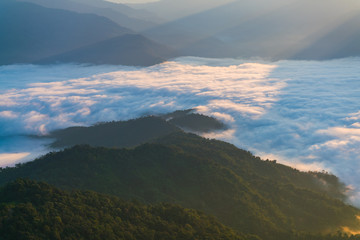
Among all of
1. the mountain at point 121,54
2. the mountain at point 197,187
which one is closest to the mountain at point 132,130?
the mountain at point 197,187

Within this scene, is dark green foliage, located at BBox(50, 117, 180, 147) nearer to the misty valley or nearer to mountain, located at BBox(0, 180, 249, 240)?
the misty valley

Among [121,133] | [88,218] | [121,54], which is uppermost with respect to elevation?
[121,54]

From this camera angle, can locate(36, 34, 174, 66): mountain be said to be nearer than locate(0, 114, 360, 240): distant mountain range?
No

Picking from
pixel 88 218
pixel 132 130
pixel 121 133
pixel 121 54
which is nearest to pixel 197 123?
pixel 132 130

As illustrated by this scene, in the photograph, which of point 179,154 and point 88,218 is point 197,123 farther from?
point 88,218

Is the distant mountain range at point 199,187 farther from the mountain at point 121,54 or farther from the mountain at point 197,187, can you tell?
the mountain at point 121,54

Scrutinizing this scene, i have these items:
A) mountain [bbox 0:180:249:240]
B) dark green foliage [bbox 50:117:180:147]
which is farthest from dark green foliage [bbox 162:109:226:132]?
mountain [bbox 0:180:249:240]
